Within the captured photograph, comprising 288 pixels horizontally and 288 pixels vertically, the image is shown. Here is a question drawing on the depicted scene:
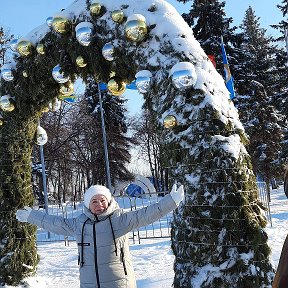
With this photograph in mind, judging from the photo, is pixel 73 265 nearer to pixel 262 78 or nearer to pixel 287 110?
pixel 287 110

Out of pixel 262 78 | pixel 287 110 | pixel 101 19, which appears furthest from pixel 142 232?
pixel 262 78

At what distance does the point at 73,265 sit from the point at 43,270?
0.67 m

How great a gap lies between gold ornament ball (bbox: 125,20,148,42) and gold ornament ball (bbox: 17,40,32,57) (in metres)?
2.41

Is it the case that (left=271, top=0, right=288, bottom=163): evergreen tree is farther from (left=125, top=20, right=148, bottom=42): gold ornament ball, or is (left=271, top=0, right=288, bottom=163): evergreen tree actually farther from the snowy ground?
(left=125, top=20, right=148, bottom=42): gold ornament ball

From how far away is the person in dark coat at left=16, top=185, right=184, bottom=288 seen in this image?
12.2 ft

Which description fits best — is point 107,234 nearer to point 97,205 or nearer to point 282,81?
point 97,205

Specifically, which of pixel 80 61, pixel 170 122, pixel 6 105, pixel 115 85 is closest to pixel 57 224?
pixel 170 122

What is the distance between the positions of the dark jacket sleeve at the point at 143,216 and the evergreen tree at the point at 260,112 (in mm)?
20386

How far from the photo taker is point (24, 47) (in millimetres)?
6648

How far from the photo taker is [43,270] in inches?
332

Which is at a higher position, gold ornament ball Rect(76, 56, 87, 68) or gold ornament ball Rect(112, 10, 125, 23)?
gold ornament ball Rect(112, 10, 125, 23)

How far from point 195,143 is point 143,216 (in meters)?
0.99

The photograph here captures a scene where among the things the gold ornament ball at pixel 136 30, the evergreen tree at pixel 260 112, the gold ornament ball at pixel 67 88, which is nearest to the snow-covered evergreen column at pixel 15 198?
the gold ornament ball at pixel 67 88

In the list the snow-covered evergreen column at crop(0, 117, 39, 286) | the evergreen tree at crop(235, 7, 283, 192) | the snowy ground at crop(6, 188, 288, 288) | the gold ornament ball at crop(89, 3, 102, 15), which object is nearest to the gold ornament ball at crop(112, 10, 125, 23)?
the gold ornament ball at crop(89, 3, 102, 15)
